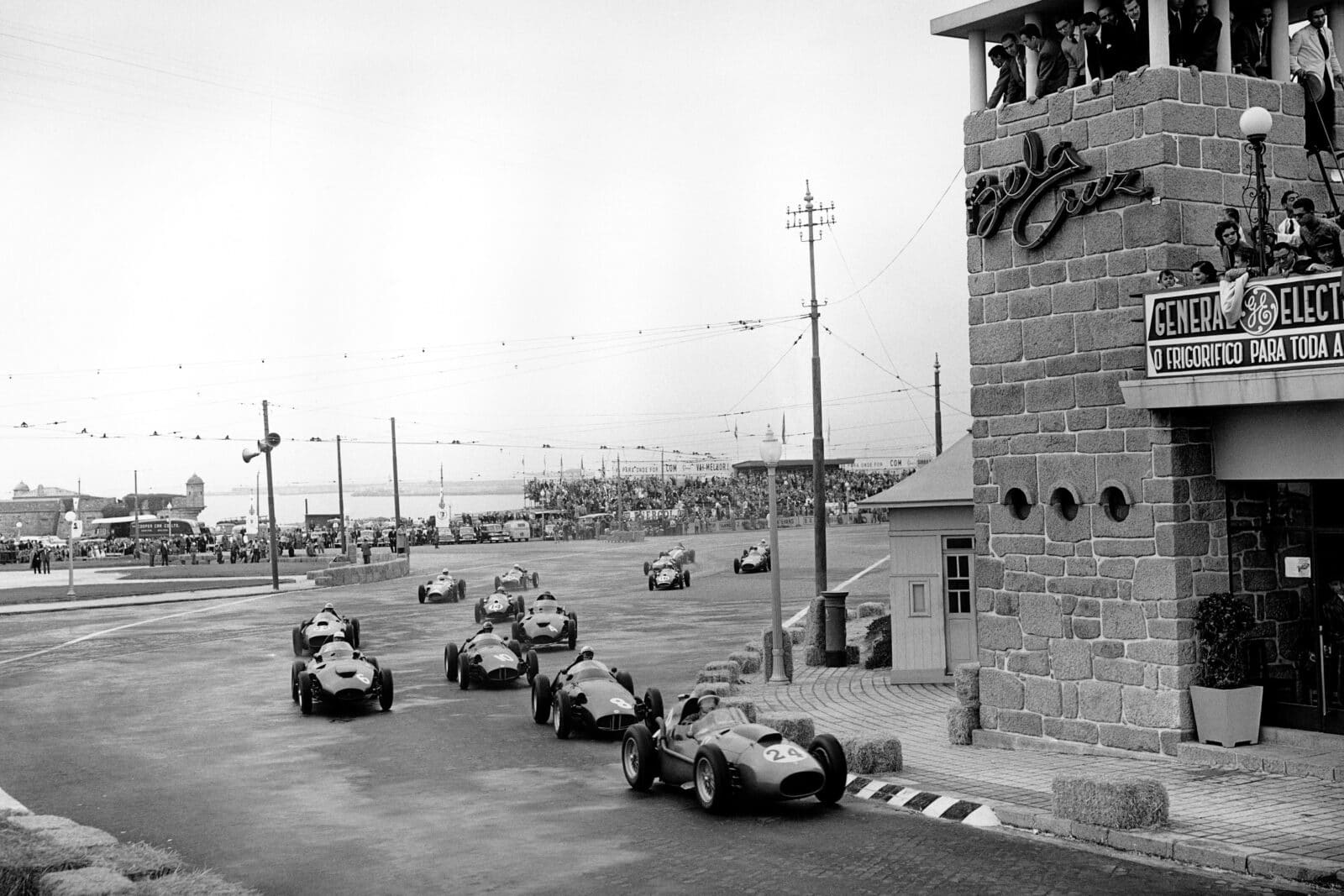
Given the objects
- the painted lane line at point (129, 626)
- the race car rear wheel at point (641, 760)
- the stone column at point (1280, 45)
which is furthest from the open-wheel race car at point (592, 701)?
the painted lane line at point (129, 626)

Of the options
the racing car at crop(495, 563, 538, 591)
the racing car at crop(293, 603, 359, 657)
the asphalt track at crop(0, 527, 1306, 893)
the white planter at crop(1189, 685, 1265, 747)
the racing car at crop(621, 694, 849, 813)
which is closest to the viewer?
the asphalt track at crop(0, 527, 1306, 893)

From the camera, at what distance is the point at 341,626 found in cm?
3061

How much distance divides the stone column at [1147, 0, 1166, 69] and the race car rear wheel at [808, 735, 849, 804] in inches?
338

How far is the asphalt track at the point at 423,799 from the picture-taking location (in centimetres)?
1150

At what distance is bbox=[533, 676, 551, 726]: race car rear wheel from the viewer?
67.1 feet

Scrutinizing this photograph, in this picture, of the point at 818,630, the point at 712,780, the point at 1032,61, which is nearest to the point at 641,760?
the point at 712,780

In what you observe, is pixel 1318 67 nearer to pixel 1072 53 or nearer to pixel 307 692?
pixel 1072 53

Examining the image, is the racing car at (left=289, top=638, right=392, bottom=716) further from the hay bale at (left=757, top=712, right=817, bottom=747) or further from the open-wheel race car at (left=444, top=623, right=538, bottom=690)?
the hay bale at (left=757, top=712, right=817, bottom=747)

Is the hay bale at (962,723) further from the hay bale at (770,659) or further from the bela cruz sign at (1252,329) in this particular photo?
the hay bale at (770,659)

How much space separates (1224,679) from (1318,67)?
7573 millimetres

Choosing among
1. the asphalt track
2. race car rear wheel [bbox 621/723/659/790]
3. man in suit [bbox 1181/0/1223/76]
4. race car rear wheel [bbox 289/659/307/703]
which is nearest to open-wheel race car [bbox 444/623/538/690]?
the asphalt track

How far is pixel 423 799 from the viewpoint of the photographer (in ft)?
49.9

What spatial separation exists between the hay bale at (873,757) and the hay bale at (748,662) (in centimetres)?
994

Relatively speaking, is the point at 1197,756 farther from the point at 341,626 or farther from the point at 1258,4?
the point at 341,626
